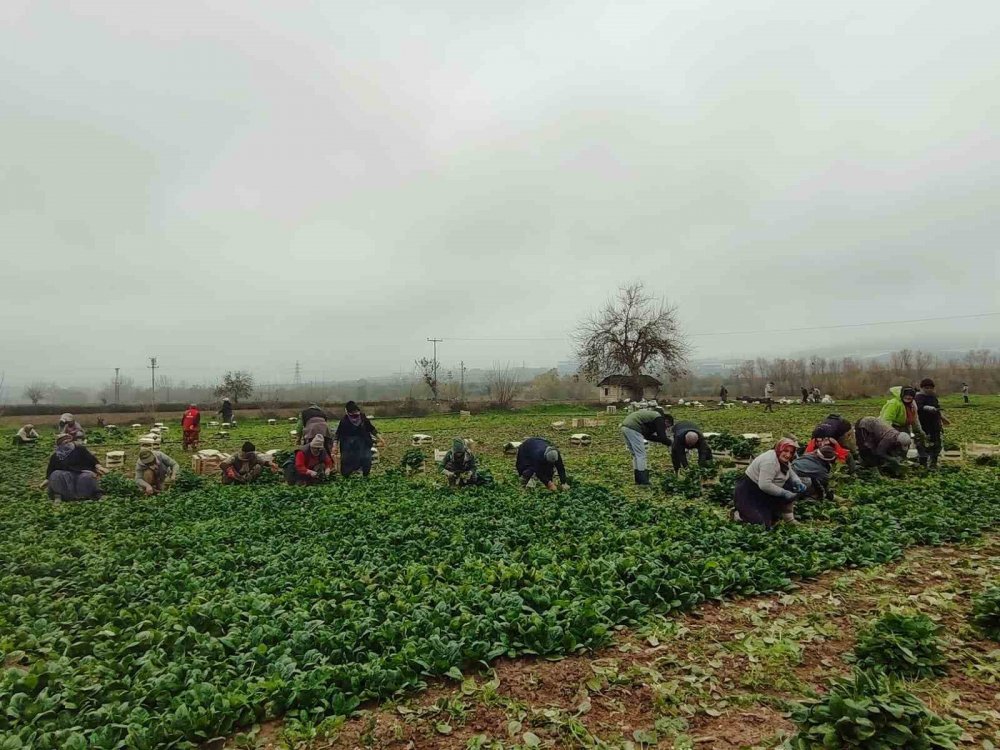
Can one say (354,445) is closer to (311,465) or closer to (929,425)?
(311,465)

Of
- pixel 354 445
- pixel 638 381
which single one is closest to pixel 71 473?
pixel 354 445

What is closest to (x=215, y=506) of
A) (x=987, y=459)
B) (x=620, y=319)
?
(x=987, y=459)

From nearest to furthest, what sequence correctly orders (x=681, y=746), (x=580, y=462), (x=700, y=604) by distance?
1. (x=681, y=746)
2. (x=700, y=604)
3. (x=580, y=462)

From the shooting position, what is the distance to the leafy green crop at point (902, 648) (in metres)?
4.39

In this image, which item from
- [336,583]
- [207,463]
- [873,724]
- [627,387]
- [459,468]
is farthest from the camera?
[627,387]

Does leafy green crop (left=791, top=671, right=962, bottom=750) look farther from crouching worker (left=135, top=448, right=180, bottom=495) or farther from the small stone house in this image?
the small stone house

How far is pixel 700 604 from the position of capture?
5969 millimetres

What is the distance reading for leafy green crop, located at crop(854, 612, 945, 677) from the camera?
439 cm

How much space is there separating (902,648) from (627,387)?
200 ft

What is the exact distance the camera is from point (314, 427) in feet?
46.5

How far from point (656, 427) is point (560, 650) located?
26.7 ft

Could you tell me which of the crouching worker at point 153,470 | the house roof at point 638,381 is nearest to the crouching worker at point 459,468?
the crouching worker at point 153,470

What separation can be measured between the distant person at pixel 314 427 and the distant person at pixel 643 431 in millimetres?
7367

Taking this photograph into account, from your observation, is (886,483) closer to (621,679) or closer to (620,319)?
(621,679)
